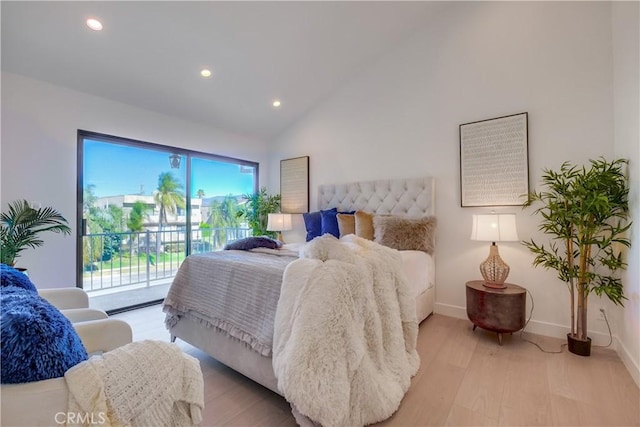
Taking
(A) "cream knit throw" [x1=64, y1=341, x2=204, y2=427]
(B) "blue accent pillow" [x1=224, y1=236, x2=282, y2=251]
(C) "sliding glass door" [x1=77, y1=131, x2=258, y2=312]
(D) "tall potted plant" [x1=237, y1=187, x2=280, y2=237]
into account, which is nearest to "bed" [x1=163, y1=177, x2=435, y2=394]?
(B) "blue accent pillow" [x1=224, y1=236, x2=282, y2=251]

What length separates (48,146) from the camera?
290 centimetres

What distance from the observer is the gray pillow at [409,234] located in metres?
3.04

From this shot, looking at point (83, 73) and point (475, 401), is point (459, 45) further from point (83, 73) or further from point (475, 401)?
point (83, 73)

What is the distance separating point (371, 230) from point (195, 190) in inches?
111

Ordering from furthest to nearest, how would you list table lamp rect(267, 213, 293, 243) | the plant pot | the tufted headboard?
1. table lamp rect(267, 213, 293, 243)
2. the tufted headboard
3. the plant pot

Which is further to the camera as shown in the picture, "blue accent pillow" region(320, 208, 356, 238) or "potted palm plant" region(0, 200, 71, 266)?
"blue accent pillow" region(320, 208, 356, 238)

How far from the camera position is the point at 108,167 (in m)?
3.51

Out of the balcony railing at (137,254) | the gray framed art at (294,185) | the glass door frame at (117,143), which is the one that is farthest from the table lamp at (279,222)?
the glass door frame at (117,143)

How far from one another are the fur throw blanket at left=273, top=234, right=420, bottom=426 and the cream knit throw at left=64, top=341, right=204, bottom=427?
549 mm

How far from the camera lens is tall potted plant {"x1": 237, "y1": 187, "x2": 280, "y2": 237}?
4832 millimetres

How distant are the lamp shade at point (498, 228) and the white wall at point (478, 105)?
40 centimetres

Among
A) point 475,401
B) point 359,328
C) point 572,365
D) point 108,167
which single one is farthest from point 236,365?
point 108,167

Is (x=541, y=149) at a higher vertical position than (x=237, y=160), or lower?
lower

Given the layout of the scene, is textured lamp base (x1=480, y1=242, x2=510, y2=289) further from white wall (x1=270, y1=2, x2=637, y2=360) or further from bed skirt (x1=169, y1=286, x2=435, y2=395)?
bed skirt (x1=169, y1=286, x2=435, y2=395)
